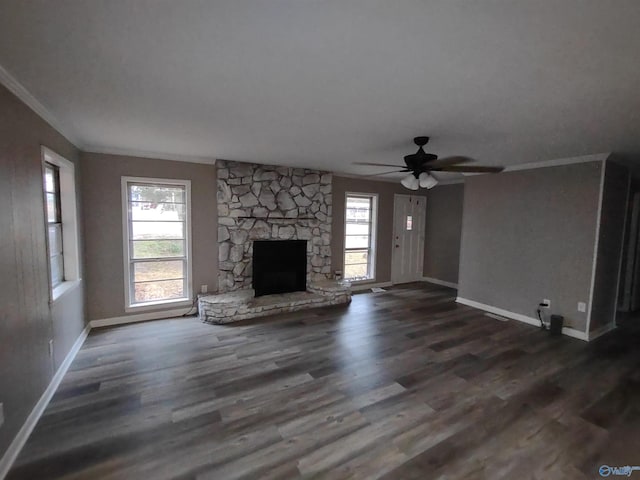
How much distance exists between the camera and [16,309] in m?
1.98

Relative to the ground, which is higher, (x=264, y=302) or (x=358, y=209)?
(x=358, y=209)

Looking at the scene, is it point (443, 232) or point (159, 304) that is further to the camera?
point (443, 232)

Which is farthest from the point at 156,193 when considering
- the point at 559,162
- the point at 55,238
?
the point at 559,162

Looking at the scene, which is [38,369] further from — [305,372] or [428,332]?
[428,332]

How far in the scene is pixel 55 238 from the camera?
3.27 metres

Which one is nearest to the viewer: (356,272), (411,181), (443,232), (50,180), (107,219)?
(411,181)

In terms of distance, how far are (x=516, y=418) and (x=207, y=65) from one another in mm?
3380

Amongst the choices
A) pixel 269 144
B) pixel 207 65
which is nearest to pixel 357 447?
pixel 207 65

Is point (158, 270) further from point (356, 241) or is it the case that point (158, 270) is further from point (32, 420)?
point (356, 241)

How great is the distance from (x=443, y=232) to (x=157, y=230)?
5.98 meters

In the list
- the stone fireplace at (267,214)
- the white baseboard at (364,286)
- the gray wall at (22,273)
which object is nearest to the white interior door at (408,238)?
the white baseboard at (364,286)

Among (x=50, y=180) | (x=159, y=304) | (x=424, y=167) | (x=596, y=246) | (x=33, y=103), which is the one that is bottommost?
(x=159, y=304)

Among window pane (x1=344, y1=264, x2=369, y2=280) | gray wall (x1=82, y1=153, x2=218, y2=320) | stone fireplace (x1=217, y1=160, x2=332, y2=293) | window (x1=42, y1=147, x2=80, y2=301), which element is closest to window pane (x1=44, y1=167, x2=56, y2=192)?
window (x1=42, y1=147, x2=80, y2=301)

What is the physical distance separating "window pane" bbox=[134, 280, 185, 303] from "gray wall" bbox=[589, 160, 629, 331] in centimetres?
594
